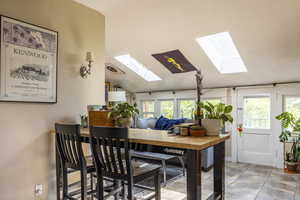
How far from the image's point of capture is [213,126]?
5.73 ft

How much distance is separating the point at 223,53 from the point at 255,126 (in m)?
1.81

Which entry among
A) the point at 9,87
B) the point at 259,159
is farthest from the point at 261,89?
the point at 9,87

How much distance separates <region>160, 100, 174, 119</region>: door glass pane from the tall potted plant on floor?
250 centimetres

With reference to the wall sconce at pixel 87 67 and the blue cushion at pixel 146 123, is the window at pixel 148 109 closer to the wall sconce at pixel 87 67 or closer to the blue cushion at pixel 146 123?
the blue cushion at pixel 146 123

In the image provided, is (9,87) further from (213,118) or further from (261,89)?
(261,89)

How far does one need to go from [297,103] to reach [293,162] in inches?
44.7

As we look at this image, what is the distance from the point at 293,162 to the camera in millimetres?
4027

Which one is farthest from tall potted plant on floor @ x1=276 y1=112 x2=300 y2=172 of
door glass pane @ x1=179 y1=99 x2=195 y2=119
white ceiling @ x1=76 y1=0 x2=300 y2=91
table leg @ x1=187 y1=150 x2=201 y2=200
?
table leg @ x1=187 y1=150 x2=201 y2=200

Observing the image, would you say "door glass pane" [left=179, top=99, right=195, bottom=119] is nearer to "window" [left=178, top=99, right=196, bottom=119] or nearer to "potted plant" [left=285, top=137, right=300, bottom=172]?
"window" [left=178, top=99, right=196, bottom=119]

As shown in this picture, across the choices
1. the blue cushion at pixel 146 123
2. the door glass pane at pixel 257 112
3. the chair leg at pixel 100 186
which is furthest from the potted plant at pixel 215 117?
the blue cushion at pixel 146 123

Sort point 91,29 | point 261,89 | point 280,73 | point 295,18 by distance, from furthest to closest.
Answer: point 261,89 < point 280,73 < point 91,29 < point 295,18

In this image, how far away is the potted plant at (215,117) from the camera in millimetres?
1740

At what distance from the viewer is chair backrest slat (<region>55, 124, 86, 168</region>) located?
70.2 inches

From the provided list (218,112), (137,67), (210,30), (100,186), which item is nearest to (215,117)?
(218,112)
